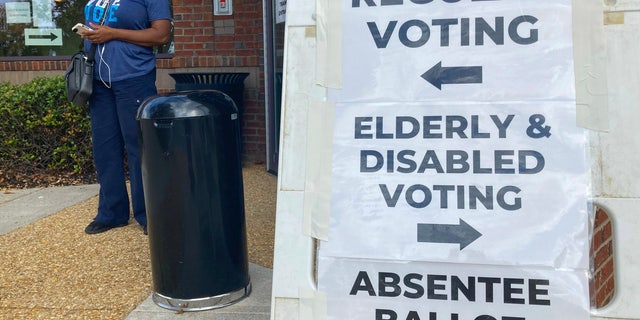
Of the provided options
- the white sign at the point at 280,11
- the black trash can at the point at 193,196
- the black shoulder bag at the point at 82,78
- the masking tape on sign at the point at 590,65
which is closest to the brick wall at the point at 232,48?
the white sign at the point at 280,11

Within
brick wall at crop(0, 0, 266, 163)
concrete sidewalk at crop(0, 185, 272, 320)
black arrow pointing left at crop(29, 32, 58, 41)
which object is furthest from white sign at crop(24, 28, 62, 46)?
concrete sidewalk at crop(0, 185, 272, 320)

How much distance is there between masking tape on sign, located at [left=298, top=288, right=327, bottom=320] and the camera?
7.02ft

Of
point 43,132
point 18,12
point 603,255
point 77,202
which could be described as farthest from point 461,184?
point 18,12

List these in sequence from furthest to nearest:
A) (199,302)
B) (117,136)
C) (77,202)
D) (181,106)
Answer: (77,202), (117,136), (199,302), (181,106)

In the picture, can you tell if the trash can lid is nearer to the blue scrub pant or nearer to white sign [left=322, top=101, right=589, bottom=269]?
A: the blue scrub pant

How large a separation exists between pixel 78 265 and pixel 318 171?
2954 millimetres

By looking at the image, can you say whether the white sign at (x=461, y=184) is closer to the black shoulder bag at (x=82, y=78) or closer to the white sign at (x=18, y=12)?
the black shoulder bag at (x=82, y=78)

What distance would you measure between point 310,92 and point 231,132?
142cm

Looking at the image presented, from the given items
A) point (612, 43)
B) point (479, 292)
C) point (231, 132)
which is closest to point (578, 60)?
point (612, 43)

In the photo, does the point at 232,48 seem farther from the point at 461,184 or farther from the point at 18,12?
the point at 461,184

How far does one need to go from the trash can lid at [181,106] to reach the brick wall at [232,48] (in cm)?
424

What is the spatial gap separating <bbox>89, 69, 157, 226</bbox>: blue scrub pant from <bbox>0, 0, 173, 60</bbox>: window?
428 centimetres

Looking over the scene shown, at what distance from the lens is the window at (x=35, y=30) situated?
8.70 meters

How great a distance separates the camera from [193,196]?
11.2 ft
